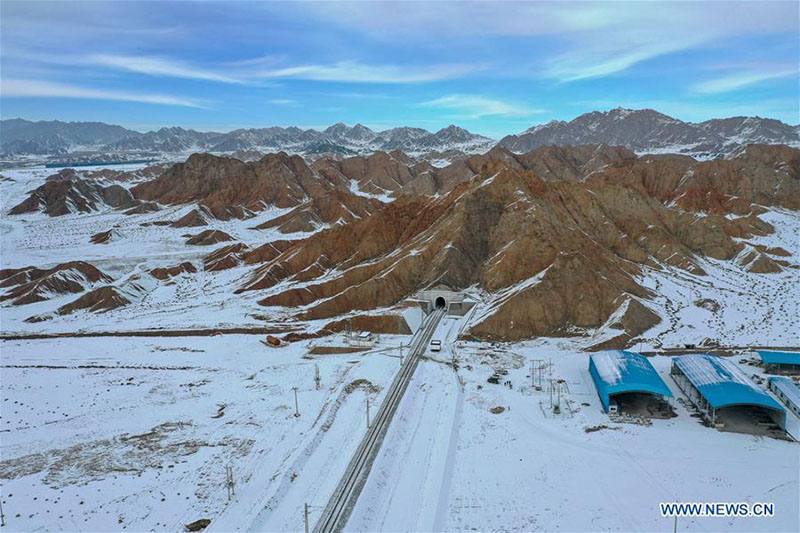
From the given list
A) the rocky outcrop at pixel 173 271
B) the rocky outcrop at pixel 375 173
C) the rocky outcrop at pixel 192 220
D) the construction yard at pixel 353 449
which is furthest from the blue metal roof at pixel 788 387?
the rocky outcrop at pixel 375 173

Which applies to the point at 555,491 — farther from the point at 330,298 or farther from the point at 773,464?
the point at 330,298

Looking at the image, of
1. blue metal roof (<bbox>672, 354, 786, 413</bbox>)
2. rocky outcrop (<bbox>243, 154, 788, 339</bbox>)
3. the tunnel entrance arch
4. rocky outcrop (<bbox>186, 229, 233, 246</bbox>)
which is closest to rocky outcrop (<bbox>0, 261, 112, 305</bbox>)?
rocky outcrop (<bbox>243, 154, 788, 339</bbox>)

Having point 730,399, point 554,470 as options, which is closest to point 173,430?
point 554,470

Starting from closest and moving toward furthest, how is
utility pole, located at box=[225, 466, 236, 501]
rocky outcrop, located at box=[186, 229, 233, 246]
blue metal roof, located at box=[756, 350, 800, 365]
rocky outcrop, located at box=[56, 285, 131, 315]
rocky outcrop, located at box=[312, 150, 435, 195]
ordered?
utility pole, located at box=[225, 466, 236, 501], blue metal roof, located at box=[756, 350, 800, 365], rocky outcrop, located at box=[56, 285, 131, 315], rocky outcrop, located at box=[186, 229, 233, 246], rocky outcrop, located at box=[312, 150, 435, 195]

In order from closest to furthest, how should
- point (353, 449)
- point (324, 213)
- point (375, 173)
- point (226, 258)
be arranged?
point (353, 449), point (226, 258), point (324, 213), point (375, 173)

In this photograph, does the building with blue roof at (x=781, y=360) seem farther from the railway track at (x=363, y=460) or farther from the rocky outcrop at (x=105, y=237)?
the rocky outcrop at (x=105, y=237)

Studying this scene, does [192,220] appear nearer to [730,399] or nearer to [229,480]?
[229,480]

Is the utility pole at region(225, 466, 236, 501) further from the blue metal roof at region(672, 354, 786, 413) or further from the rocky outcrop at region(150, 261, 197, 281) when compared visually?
the rocky outcrop at region(150, 261, 197, 281)
